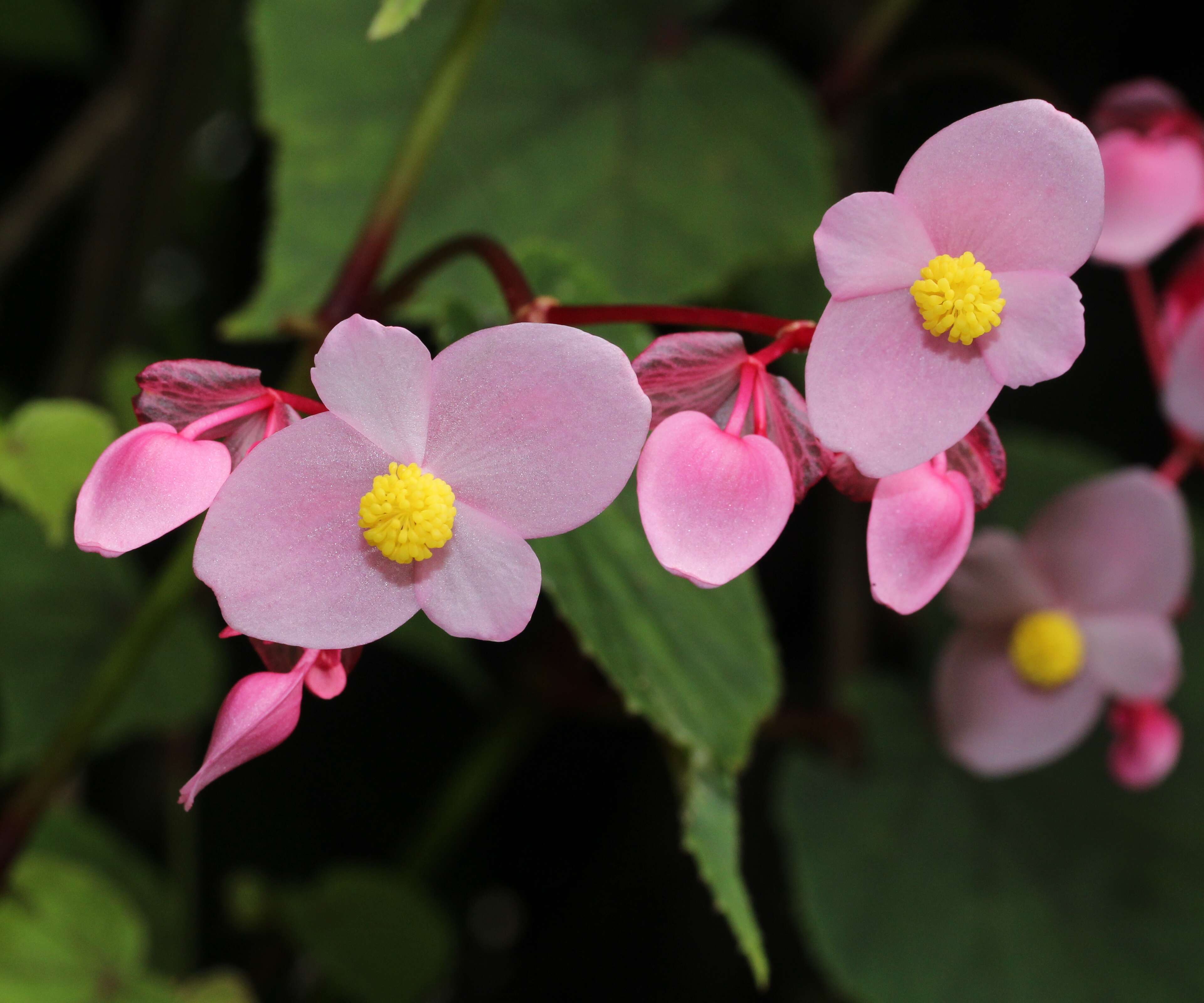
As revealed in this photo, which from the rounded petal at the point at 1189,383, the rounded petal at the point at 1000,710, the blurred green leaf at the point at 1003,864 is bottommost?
the blurred green leaf at the point at 1003,864

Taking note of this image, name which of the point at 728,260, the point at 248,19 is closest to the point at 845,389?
the point at 728,260

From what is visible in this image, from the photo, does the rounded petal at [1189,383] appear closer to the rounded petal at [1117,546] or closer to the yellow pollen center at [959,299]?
the rounded petal at [1117,546]

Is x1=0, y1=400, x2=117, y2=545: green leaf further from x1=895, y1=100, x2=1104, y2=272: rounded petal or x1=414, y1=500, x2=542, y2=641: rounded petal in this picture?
x1=895, y1=100, x2=1104, y2=272: rounded petal

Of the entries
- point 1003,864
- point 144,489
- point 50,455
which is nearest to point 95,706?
point 50,455

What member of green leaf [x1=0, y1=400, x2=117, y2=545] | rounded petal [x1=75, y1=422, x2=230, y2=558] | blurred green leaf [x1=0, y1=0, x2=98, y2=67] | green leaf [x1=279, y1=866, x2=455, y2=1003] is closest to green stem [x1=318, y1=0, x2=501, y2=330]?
green leaf [x1=0, y1=400, x2=117, y2=545]

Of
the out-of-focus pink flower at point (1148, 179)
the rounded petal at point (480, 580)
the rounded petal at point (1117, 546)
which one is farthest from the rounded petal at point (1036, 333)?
the rounded petal at point (1117, 546)

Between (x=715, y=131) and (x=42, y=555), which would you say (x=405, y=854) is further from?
(x=715, y=131)
